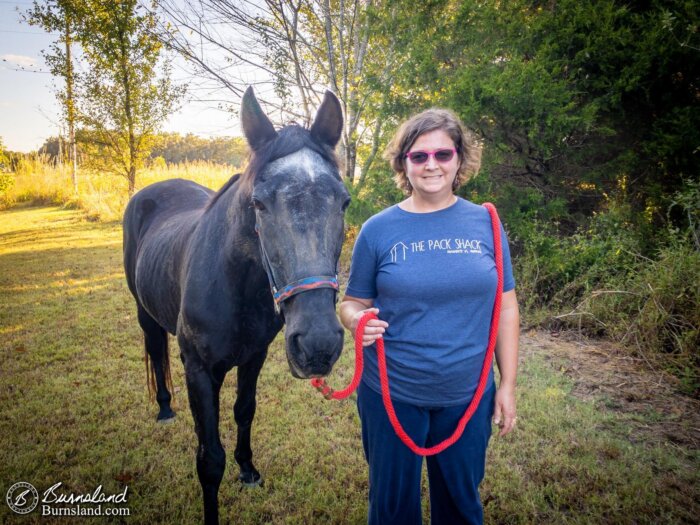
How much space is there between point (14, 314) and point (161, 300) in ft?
15.8

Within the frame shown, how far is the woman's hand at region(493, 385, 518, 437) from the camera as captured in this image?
1.56m

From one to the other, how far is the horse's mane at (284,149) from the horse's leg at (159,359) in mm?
2419

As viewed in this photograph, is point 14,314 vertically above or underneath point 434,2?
underneath

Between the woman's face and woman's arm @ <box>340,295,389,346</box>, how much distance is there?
56 cm

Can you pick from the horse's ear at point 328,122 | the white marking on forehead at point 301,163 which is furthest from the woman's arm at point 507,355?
the horse's ear at point 328,122

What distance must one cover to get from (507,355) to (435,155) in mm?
942

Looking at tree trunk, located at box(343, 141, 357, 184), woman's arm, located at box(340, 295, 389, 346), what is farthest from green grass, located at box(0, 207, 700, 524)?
tree trunk, located at box(343, 141, 357, 184)

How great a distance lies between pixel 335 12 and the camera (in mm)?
7152

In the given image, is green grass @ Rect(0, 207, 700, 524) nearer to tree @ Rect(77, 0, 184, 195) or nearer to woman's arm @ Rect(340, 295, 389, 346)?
woman's arm @ Rect(340, 295, 389, 346)

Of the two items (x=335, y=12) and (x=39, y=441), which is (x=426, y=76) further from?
(x=39, y=441)

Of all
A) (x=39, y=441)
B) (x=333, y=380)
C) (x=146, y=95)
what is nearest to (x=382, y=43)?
(x=333, y=380)

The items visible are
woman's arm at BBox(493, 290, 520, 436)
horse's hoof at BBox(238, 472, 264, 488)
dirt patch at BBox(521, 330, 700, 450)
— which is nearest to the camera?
woman's arm at BBox(493, 290, 520, 436)

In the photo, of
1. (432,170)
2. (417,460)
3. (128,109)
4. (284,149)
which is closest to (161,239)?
(284,149)

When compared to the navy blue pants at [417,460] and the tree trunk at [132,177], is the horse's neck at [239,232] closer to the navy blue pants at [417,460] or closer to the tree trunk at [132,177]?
the navy blue pants at [417,460]
